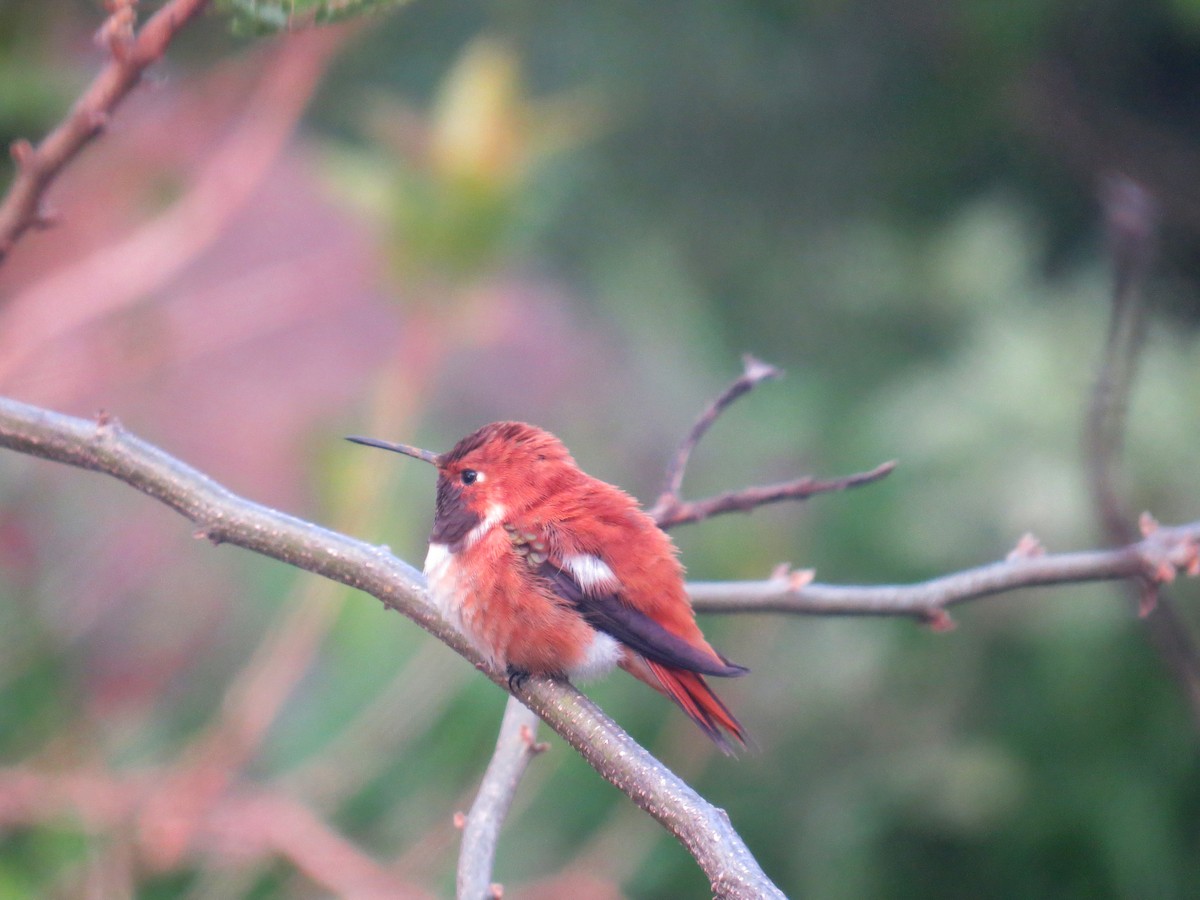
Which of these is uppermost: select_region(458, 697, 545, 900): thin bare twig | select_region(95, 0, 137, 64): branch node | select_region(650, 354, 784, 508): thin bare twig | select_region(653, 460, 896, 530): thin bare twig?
select_region(650, 354, 784, 508): thin bare twig

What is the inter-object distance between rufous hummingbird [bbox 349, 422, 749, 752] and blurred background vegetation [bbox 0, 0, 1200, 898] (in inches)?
26.1

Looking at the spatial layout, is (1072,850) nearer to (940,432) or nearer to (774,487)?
(940,432)

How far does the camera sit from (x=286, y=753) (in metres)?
3.06

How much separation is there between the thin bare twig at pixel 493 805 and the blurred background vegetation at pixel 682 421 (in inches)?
30.3

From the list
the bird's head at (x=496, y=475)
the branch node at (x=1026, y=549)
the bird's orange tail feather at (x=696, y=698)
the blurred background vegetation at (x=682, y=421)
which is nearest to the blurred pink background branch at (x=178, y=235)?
the blurred background vegetation at (x=682, y=421)

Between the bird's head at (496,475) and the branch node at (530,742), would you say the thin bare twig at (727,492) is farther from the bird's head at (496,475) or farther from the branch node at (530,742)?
the branch node at (530,742)

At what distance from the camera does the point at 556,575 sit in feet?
4.97

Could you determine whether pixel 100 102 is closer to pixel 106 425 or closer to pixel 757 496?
pixel 106 425

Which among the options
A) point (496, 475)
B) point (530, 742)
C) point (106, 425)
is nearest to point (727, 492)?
point (496, 475)

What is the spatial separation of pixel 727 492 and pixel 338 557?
0.57 meters

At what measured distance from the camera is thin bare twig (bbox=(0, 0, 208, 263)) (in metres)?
1.00

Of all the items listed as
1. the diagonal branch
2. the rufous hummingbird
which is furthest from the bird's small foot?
the diagonal branch

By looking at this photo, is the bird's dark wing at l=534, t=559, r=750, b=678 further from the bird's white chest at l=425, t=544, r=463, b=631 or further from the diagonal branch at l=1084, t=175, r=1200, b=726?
the diagonal branch at l=1084, t=175, r=1200, b=726

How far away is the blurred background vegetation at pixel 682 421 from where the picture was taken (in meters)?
2.48
